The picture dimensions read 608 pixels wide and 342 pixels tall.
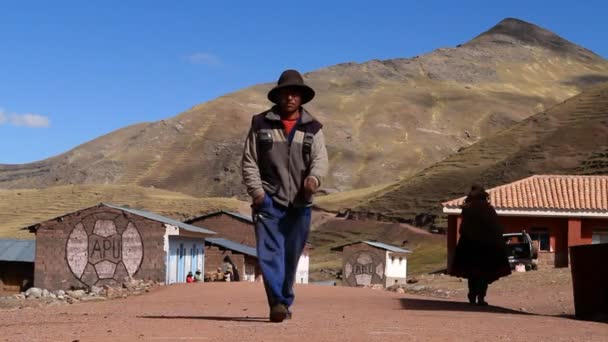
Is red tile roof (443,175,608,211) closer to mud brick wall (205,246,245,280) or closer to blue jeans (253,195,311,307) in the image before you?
mud brick wall (205,246,245,280)

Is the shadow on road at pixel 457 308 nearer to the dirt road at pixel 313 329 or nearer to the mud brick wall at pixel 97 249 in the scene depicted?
the dirt road at pixel 313 329

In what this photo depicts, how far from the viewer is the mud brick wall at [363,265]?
216 feet

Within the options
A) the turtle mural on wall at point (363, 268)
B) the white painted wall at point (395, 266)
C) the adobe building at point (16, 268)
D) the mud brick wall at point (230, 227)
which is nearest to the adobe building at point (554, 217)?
the white painted wall at point (395, 266)

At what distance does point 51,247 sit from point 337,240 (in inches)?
2409

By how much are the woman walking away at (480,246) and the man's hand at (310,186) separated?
6832 mm

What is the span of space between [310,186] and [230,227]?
58647 mm

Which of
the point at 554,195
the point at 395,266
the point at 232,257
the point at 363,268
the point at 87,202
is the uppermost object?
the point at 87,202

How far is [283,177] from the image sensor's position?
10969 mm

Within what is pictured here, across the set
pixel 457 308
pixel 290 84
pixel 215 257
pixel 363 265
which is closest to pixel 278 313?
pixel 290 84

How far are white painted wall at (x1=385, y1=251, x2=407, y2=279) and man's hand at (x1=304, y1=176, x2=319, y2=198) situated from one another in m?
54.9

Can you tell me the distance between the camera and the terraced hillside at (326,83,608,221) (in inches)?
4099

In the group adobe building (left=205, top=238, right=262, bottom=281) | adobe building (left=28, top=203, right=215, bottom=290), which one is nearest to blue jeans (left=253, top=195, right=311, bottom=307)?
adobe building (left=28, top=203, right=215, bottom=290)

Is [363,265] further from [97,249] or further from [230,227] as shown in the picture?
[97,249]

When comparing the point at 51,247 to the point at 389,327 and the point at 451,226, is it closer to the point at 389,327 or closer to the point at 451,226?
the point at 451,226
